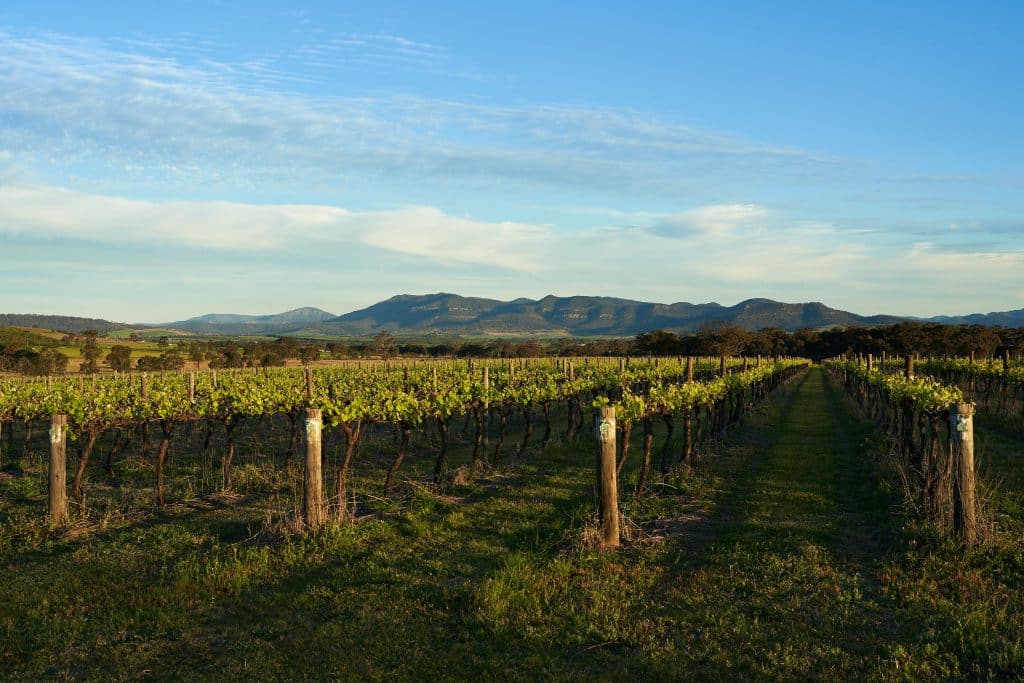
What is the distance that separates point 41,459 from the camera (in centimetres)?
1755

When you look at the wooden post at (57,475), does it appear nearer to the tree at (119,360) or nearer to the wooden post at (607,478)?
the wooden post at (607,478)

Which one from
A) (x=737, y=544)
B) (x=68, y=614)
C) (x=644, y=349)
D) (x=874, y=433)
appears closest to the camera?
(x=68, y=614)

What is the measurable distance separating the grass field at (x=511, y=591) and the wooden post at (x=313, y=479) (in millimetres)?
416

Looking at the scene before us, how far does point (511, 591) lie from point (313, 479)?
392 centimetres

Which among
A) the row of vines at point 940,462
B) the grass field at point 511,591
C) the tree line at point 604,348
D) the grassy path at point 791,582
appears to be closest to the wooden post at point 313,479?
the grass field at point 511,591

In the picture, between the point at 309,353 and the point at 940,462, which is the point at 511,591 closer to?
the point at 940,462

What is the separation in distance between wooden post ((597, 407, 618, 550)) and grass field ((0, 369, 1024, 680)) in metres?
0.35

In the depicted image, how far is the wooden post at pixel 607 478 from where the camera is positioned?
911cm

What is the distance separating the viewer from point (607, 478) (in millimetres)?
9219

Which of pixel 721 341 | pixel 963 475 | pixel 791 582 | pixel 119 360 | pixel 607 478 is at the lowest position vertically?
pixel 791 582

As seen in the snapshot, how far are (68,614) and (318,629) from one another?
2.69 metres

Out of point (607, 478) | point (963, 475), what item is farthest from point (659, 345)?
point (607, 478)

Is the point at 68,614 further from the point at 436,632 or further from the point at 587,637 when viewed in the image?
the point at 587,637

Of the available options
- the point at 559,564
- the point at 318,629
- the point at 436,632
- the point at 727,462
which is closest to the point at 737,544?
the point at 559,564
